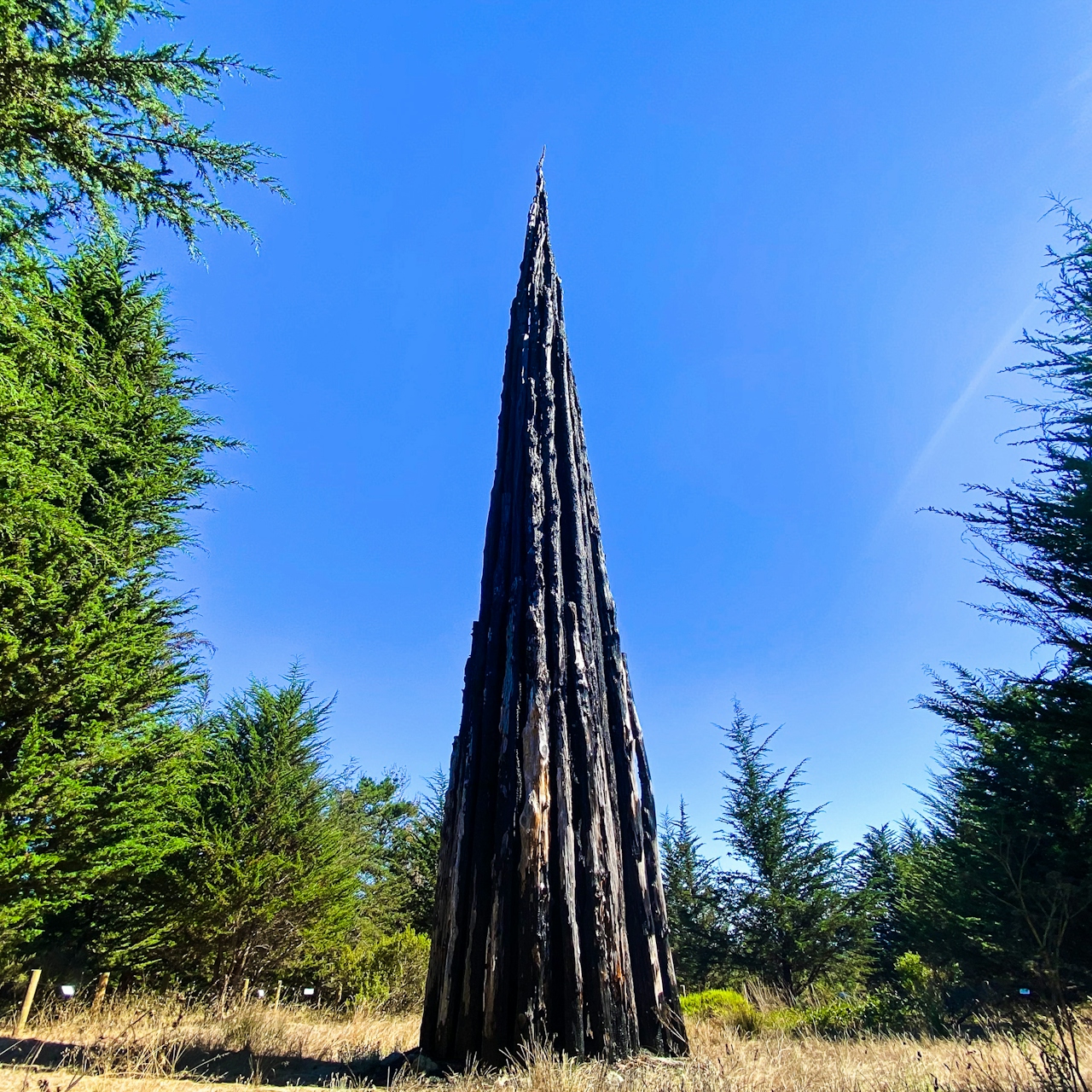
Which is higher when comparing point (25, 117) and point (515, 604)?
point (25, 117)

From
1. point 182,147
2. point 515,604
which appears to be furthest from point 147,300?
point 515,604

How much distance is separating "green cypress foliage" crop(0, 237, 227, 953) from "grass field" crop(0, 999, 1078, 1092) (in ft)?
5.33

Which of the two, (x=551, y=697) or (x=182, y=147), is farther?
A: (x=551, y=697)

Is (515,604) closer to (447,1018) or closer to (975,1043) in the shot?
(447,1018)

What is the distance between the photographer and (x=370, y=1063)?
4.62 metres

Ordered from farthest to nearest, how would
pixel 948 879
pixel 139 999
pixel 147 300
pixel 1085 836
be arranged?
pixel 948 879 < pixel 1085 836 < pixel 147 300 < pixel 139 999

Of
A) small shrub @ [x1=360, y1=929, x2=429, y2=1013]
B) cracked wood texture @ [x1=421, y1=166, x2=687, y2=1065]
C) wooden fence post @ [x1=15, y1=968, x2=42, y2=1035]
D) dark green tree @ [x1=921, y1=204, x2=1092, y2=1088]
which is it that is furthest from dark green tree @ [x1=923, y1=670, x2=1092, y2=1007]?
wooden fence post @ [x1=15, y1=968, x2=42, y2=1035]

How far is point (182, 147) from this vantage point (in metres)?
4.53

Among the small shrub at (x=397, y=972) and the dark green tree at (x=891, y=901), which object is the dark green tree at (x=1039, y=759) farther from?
the small shrub at (x=397, y=972)

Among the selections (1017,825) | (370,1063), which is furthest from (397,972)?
(1017,825)

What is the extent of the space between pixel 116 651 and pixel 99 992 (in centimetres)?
464

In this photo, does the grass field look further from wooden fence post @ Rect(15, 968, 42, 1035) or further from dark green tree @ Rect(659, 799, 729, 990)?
dark green tree @ Rect(659, 799, 729, 990)

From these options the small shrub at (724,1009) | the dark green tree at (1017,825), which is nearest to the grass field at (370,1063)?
the small shrub at (724,1009)

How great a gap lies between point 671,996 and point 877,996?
10.8 meters
